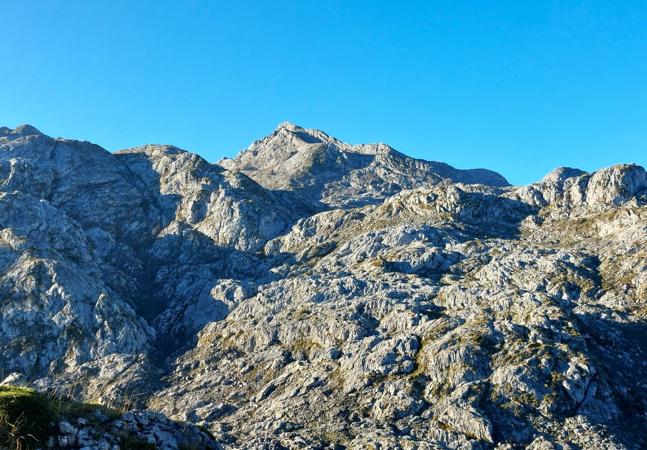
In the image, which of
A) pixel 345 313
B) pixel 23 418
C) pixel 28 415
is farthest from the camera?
pixel 345 313

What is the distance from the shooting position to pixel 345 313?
107688 mm

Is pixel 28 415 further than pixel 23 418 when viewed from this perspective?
Yes

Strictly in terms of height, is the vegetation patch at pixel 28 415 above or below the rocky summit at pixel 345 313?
below

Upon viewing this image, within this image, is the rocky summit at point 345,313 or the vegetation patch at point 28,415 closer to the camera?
the vegetation patch at point 28,415

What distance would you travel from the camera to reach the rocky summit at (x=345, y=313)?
76.0 meters

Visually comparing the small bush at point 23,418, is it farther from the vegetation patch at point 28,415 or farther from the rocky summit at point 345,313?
the rocky summit at point 345,313

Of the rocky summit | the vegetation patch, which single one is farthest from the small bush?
the rocky summit

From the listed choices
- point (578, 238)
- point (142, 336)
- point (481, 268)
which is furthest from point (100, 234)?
point (578, 238)

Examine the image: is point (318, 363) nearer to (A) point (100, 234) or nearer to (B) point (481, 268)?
(B) point (481, 268)

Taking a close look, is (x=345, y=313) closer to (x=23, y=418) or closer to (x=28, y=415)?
(x=28, y=415)

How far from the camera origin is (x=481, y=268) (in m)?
120

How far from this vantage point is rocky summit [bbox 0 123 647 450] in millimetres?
76000

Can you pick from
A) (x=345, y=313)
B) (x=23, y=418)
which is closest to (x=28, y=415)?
(x=23, y=418)

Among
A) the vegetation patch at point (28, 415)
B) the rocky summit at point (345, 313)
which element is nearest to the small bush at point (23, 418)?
the vegetation patch at point (28, 415)
